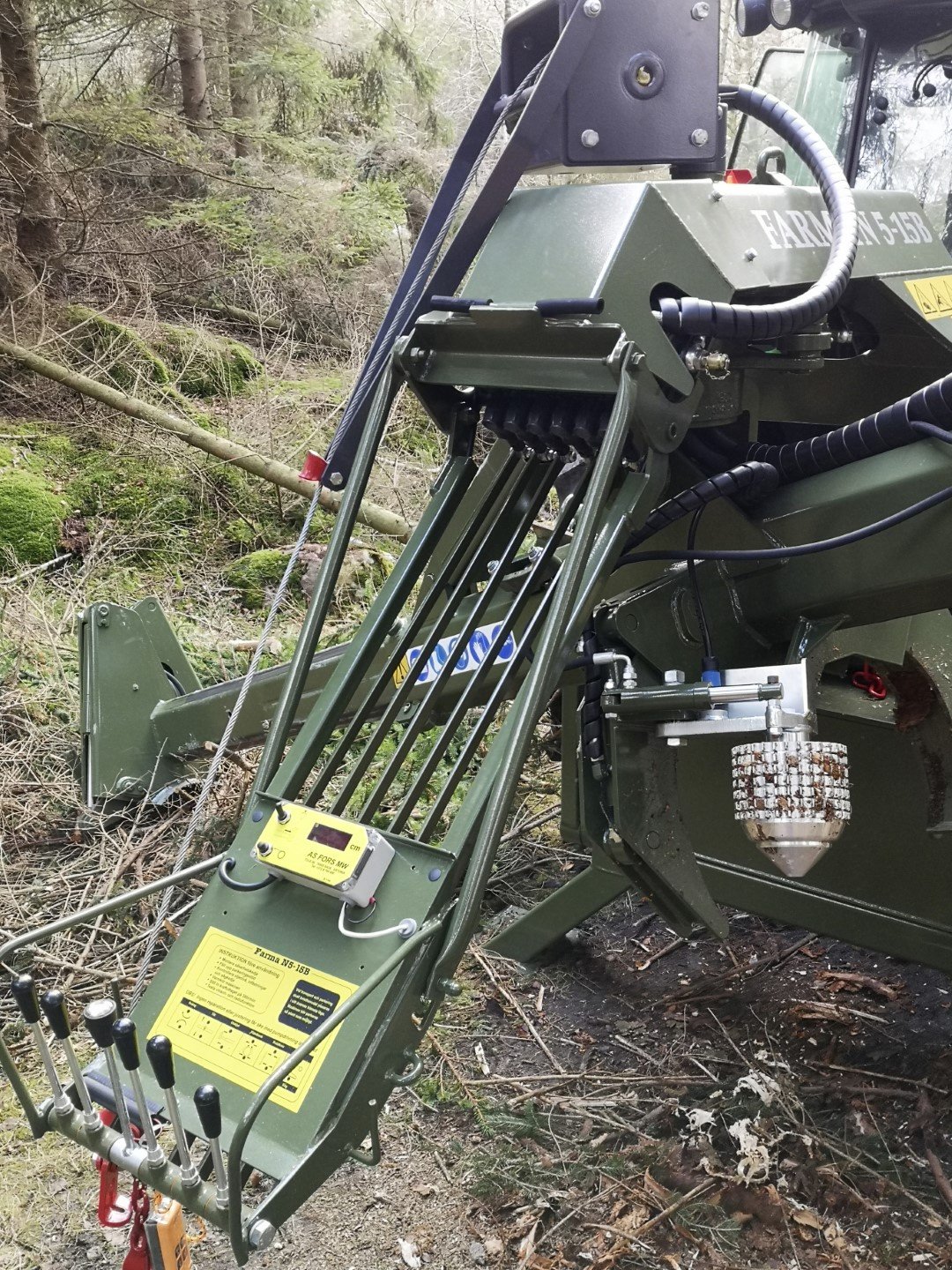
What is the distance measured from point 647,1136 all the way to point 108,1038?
191 cm

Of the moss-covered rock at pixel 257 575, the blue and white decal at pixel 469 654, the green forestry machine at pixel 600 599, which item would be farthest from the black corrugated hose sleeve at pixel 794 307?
the moss-covered rock at pixel 257 575

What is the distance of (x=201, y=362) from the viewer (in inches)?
343

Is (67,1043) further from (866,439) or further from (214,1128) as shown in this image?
(866,439)

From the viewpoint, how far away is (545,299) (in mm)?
2436

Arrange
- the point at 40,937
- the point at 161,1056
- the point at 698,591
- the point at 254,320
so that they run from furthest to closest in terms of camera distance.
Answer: the point at 254,320 < the point at 698,591 < the point at 40,937 < the point at 161,1056

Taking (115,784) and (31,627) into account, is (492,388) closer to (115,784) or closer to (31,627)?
(115,784)

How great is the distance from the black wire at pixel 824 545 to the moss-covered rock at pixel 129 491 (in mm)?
5135

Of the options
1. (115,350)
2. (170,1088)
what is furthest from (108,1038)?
(115,350)

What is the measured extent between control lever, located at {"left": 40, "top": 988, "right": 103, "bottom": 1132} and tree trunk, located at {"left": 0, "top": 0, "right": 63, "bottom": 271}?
7090mm

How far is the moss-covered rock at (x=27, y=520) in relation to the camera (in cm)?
666

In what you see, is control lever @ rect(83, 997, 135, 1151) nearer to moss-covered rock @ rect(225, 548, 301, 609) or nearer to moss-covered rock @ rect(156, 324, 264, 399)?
moss-covered rock @ rect(225, 548, 301, 609)

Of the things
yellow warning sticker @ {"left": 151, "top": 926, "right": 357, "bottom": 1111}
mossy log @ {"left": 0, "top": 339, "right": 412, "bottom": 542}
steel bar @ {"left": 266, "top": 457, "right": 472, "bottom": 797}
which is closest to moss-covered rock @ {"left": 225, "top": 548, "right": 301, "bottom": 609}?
mossy log @ {"left": 0, "top": 339, "right": 412, "bottom": 542}

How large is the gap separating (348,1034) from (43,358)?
21.8ft

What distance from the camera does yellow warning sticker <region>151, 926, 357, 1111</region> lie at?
2193mm
